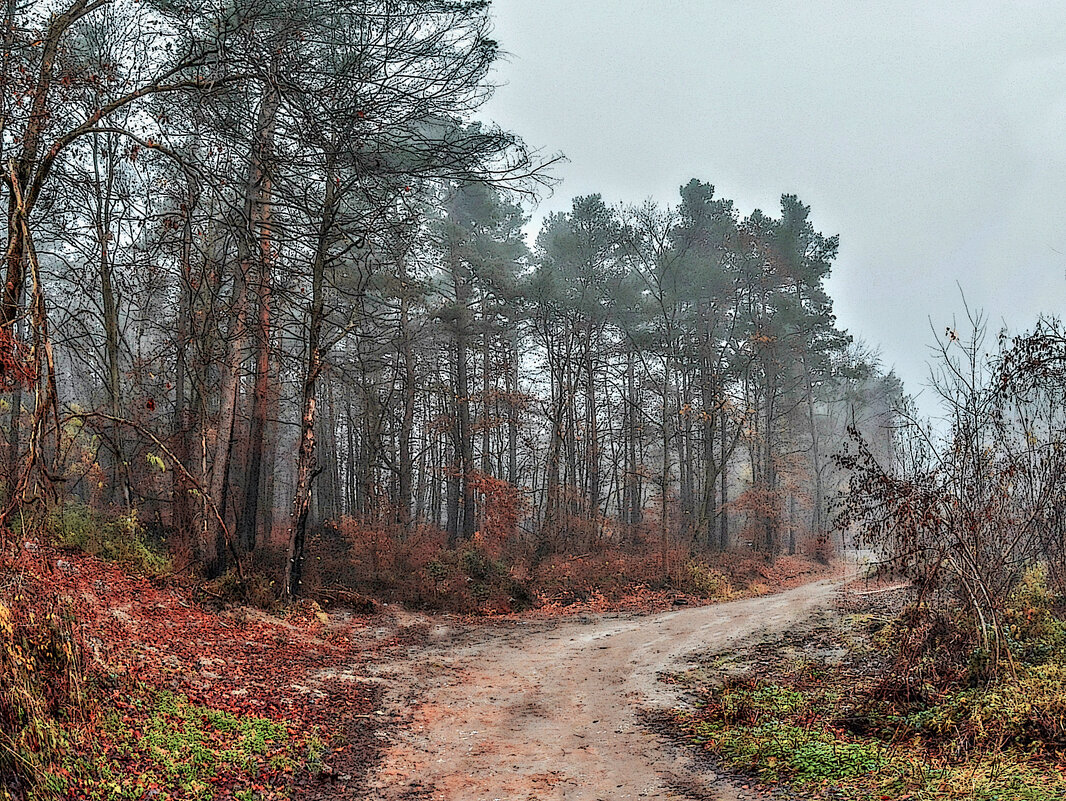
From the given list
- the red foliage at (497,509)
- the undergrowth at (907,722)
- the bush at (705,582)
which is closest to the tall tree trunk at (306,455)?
the undergrowth at (907,722)

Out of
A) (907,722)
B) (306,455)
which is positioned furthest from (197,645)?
(907,722)

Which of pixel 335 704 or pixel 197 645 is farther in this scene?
pixel 197 645

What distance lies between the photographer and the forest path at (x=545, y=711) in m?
6.18

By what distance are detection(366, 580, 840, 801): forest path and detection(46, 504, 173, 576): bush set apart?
4228mm

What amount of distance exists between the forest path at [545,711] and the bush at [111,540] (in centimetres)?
423

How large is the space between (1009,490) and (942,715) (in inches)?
121

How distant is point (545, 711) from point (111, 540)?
734 centimetres

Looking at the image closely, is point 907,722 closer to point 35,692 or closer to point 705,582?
point 35,692

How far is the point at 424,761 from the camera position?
269 inches

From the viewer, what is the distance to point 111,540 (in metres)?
11.7

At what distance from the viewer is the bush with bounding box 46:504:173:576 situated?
1123cm

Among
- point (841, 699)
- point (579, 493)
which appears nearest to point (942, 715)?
point (841, 699)

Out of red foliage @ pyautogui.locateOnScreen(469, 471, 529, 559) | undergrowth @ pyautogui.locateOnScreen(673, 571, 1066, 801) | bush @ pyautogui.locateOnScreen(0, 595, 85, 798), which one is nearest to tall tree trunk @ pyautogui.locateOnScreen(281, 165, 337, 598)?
undergrowth @ pyautogui.locateOnScreen(673, 571, 1066, 801)

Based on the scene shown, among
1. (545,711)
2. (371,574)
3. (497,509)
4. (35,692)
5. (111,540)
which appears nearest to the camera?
(35,692)
